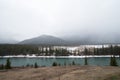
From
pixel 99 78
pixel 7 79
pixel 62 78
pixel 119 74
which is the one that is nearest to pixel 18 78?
pixel 7 79

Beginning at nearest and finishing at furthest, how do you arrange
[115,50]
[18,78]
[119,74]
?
[119,74] → [18,78] → [115,50]

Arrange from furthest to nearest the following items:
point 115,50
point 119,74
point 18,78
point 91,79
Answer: point 115,50
point 18,78
point 119,74
point 91,79

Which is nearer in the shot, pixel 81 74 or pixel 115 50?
pixel 81 74

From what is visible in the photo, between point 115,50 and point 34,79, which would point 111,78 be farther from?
point 115,50

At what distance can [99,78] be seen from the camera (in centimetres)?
2864

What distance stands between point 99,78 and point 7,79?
14.7 m

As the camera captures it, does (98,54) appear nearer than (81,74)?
No

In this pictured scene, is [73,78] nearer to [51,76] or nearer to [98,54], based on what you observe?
[51,76]

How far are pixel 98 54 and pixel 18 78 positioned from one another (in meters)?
173

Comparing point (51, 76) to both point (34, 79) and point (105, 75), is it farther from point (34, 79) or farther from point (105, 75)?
point (105, 75)

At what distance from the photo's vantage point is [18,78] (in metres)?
32.8

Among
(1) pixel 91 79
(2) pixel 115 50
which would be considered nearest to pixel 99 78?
(1) pixel 91 79

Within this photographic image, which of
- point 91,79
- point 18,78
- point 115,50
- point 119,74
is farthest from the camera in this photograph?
point 115,50

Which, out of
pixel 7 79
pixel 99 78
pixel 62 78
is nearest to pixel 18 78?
pixel 7 79
